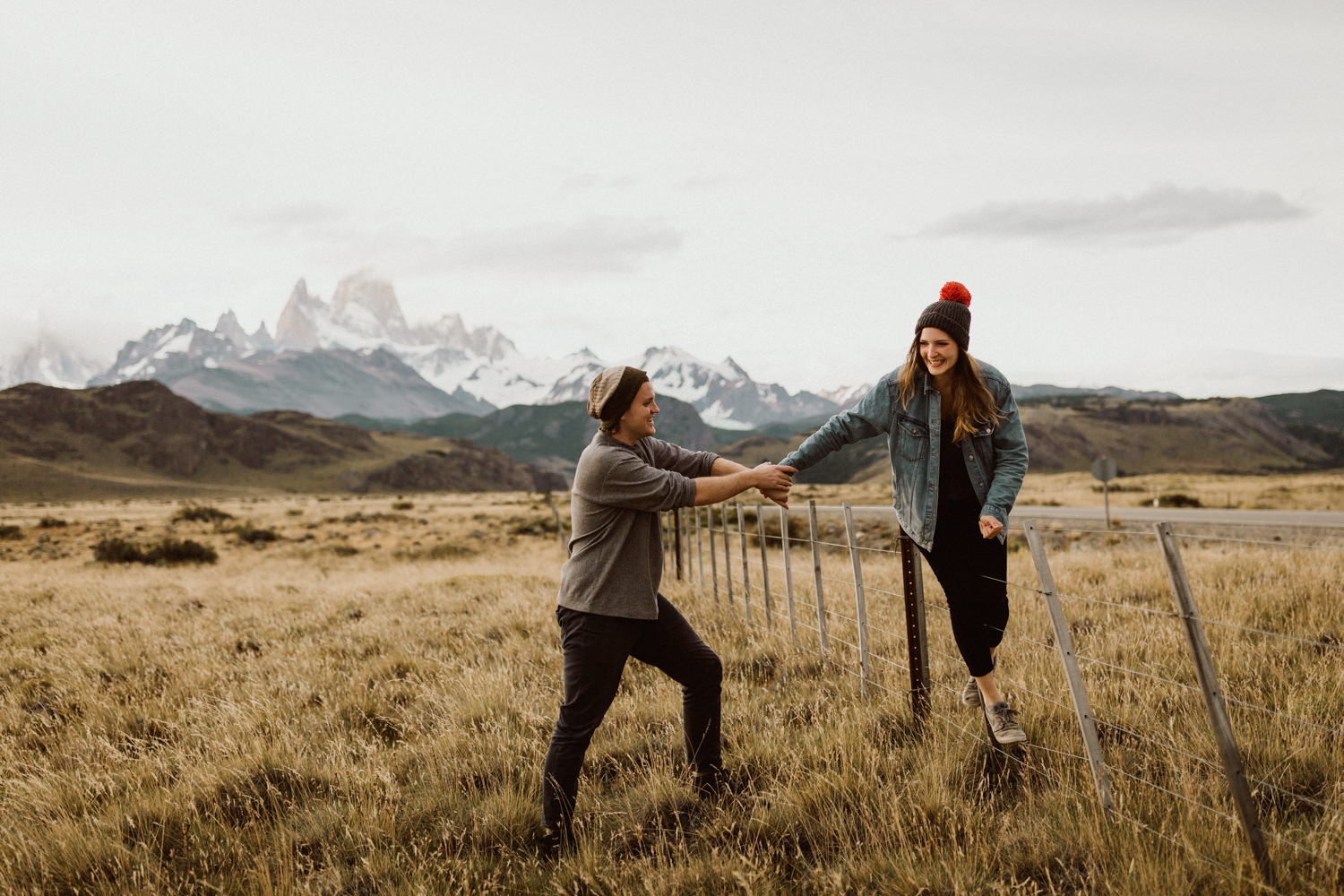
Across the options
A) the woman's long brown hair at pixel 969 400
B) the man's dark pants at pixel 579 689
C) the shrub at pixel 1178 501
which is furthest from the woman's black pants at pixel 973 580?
the shrub at pixel 1178 501

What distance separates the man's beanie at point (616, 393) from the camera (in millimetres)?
3570

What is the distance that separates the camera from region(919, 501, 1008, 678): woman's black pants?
3855mm

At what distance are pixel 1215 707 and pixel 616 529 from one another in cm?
243

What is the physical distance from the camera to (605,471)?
3473 millimetres

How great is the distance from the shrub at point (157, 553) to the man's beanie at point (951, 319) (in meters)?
24.8

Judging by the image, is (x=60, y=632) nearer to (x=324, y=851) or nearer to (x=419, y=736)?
(x=419, y=736)

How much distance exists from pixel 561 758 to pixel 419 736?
1847mm

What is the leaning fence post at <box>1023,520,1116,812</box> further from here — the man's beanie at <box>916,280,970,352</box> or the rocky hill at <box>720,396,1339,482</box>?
the rocky hill at <box>720,396,1339,482</box>

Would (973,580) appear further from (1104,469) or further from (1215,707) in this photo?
(1104,469)

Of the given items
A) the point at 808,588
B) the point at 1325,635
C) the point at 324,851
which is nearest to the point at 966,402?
the point at 324,851

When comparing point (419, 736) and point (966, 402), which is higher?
point (966, 402)

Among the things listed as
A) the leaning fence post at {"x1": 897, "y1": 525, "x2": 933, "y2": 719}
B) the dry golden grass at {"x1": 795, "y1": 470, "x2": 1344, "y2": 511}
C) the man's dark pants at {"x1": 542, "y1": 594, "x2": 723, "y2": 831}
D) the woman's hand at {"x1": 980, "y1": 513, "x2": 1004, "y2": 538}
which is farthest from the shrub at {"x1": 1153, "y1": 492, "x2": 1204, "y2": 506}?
the man's dark pants at {"x1": 542, "y1": 594, "x2": 723, "y2": 831}

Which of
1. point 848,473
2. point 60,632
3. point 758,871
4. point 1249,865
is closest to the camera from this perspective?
point 1249,865

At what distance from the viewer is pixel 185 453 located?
148 m
